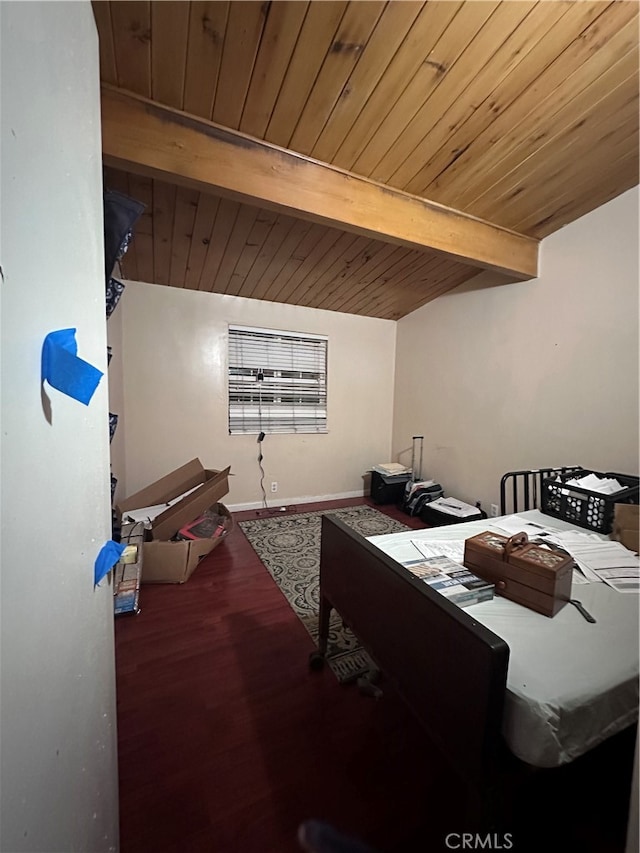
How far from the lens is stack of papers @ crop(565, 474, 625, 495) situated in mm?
1877

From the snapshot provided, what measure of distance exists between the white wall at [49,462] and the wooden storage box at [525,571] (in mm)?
1205

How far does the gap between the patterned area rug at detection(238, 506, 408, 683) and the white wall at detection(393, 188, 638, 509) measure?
107cm

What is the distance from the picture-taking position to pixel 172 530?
2381 millimetres

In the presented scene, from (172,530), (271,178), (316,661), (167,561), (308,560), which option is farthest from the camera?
(308,560)

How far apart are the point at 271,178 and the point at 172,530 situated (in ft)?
7.59

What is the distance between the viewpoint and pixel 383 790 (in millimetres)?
1103

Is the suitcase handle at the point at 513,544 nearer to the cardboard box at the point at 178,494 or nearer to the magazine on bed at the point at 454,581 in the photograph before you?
the magazine on bed at the point at 454,581

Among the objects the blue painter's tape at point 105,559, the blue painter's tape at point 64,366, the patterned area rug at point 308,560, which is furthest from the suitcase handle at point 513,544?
the blue painter's tape at point 64,366

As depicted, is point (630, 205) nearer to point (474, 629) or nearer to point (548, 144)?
point (548, 144)

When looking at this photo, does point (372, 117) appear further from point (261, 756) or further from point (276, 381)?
point (261, 756)

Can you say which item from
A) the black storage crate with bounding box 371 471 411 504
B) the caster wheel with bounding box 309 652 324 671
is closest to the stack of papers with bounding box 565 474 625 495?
the caster wheel with bounding box 309 652 324 671

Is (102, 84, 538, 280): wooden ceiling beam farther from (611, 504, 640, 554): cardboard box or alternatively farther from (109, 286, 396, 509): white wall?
(611, 504, 640, 554): cardboard box

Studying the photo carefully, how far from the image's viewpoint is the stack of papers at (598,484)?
1877 mm

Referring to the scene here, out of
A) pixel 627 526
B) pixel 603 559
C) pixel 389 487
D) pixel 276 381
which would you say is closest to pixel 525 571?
pixel 603 559
